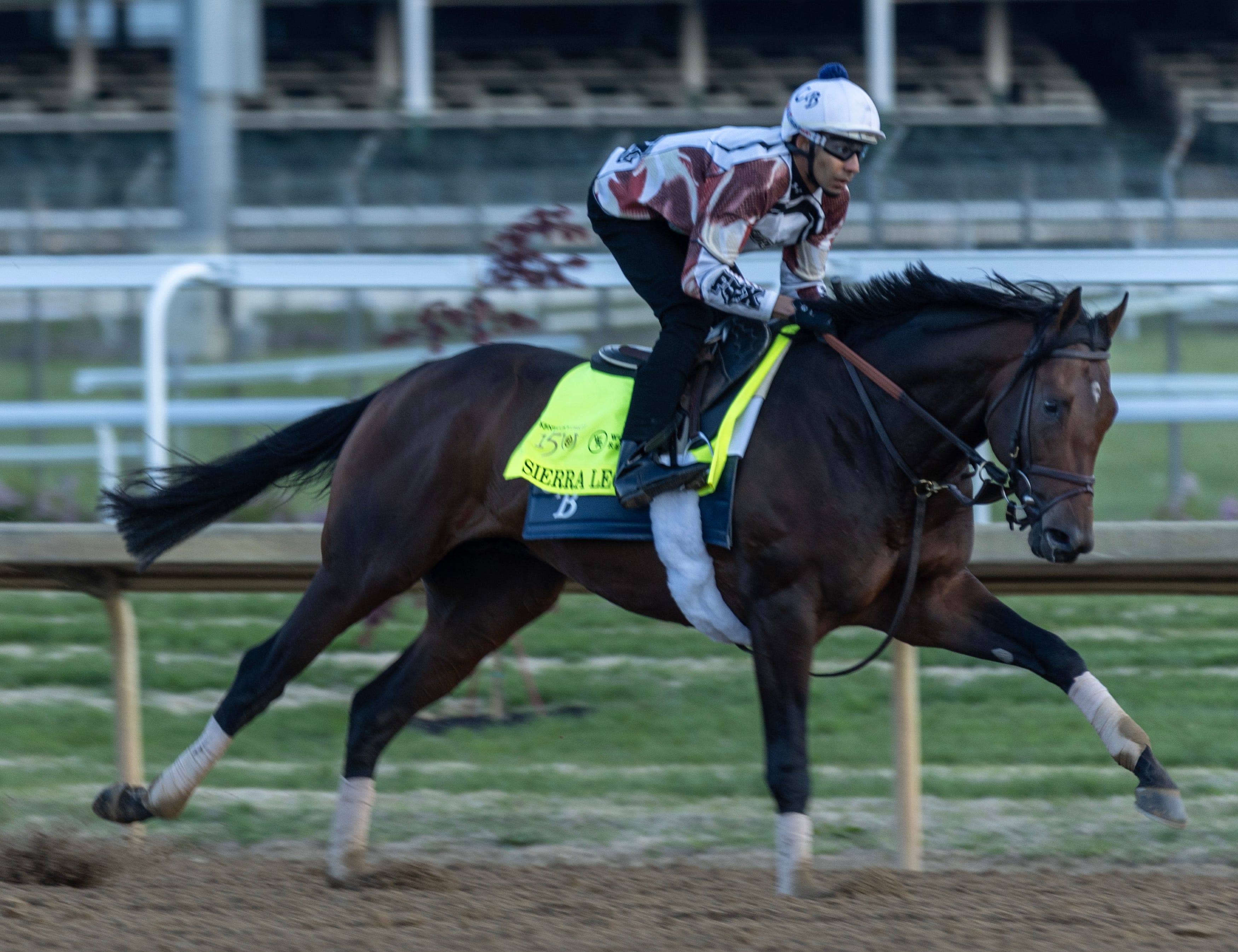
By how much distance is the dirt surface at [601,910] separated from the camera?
11.0ft

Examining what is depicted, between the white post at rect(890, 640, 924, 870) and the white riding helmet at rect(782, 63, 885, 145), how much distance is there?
4.63ft

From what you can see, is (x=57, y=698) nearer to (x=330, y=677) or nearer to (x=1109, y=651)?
(x=330, y=677)

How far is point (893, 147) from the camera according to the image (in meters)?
13.8

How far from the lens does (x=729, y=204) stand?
12.4 feet

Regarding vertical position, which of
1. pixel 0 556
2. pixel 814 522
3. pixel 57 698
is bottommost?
pixel 57 698

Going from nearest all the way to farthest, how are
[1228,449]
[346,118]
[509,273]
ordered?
[509,273]
[1228,449]
[346,118]

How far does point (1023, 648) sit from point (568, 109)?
22.4 metres

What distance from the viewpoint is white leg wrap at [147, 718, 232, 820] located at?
4219mm

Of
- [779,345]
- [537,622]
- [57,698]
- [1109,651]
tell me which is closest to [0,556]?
[57,698]

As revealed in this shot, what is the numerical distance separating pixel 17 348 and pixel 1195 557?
6985 mm

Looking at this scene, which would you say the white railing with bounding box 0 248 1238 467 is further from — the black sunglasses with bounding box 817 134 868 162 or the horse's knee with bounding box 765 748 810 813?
the horse's knee with bounding box 765 748 810 813

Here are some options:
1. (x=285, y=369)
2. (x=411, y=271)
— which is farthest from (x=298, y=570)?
(x=285, y=369)

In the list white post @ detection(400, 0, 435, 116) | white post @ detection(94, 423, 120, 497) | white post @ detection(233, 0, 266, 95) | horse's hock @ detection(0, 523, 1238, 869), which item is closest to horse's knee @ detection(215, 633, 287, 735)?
horse's hock @ detection(0, 523, 1238, 869)

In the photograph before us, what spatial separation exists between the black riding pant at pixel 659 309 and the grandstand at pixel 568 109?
11.4 ft
